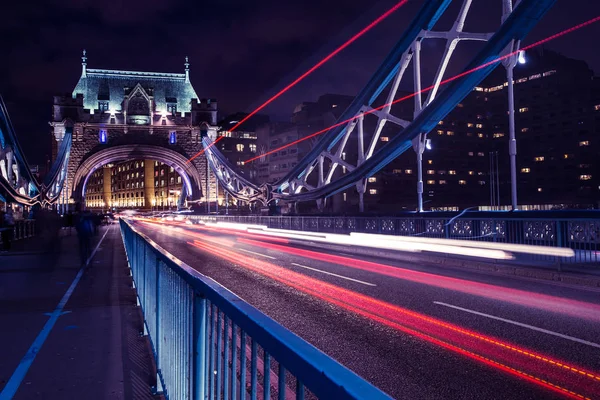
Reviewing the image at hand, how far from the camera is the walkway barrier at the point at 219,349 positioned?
170 centimetres

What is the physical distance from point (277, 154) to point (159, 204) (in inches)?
1772

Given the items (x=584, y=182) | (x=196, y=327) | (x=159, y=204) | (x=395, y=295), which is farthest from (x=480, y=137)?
(x=196, y=327)

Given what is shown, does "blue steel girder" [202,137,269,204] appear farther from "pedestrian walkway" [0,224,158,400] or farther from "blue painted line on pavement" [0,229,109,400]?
"blue painted line on pavement" [0,229,109,400]

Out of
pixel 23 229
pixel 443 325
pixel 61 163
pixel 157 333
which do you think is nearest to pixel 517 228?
pixel 443 325

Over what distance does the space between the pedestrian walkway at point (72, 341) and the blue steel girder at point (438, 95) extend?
16399mm

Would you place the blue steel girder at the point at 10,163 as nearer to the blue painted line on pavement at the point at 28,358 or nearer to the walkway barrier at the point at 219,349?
the blue painted line on pavement at the point at 28,358

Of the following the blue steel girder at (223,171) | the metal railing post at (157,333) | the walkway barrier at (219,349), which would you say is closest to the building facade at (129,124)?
the blue steel girder at (223,171)

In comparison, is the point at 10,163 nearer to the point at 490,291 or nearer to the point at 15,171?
the point at 15,171

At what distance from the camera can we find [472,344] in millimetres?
6363

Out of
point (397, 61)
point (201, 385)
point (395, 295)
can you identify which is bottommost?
point (395, 295)

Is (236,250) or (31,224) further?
(31,224)

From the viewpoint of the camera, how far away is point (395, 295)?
32.5ft

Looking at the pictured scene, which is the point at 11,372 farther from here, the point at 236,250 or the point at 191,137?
the point at 191,137

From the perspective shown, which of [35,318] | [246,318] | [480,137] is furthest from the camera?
[480,137]
